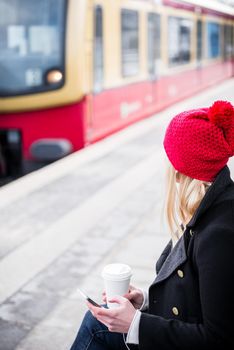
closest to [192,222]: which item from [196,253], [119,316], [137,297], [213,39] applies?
[196,253]

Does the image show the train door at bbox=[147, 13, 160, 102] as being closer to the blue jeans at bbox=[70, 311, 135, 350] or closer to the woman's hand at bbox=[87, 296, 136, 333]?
the blue jeans at bbox=[70, 311, 135, 350]

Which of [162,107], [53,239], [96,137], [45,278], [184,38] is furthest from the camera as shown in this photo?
[184,38]

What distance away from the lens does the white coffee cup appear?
5.87ft

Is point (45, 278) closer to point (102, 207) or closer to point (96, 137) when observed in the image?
point (102, 207)

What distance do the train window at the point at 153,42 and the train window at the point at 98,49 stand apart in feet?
7.42

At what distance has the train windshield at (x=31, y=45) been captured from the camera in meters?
5.98

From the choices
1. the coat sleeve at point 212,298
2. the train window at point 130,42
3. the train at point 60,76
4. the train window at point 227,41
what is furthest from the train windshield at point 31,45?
the train window at point 227,41

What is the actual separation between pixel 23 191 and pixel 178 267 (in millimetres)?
4456

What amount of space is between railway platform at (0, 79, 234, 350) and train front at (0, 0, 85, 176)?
1.41ft

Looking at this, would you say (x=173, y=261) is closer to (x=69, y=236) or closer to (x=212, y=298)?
(x=212, y=298)

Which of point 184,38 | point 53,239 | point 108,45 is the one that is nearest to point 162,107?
point 184,38

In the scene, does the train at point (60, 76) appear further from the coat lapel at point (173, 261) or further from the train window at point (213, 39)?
the train window at point (213, 39)

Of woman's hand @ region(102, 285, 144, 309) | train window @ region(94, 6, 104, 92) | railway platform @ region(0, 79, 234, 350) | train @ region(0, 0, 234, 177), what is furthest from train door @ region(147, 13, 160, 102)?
woman's hand @ region(102, 285, 144, 309)

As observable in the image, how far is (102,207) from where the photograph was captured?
5.42 m
